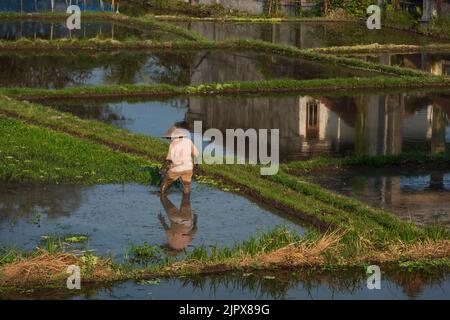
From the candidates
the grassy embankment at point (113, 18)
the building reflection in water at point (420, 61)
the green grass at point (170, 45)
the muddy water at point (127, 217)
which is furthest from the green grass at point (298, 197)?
the grassy embankment at point (113, 18)

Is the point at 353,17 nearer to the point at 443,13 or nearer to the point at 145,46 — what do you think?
the point at 443,13

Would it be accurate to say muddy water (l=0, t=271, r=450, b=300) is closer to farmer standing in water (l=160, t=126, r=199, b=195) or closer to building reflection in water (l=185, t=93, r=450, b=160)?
farmer standing in water (l=160, t=126, r=199, b=195)

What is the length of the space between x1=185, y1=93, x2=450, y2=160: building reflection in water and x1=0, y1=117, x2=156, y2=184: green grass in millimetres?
2945

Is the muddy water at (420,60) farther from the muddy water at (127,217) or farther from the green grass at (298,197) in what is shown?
the muddy water at (127,217)

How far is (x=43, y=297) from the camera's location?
11.1m

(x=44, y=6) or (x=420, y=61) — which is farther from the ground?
(x=44, y=6)

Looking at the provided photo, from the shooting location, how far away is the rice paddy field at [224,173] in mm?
11836

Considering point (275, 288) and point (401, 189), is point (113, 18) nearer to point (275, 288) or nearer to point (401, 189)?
point (401, 189)

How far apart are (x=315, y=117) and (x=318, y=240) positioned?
10.2 meters

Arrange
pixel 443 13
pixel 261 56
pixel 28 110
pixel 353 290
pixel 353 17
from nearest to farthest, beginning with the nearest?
pixel 353 290
pixel 28 110
pixel 261 56
pixel 443 13
pixel 353 17

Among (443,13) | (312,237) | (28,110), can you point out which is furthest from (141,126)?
(443,13)

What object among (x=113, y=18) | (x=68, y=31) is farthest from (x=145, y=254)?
(x=113, y=18)

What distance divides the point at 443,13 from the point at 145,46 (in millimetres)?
11129

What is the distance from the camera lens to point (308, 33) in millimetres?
37875
